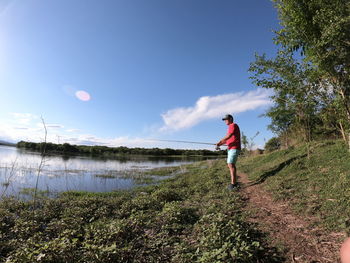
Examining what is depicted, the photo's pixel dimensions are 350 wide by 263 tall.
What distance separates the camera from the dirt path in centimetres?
302

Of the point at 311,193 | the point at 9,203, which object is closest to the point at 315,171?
the point at 311,193

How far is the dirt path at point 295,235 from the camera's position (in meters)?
3.02

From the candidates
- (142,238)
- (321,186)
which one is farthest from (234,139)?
(142,238)

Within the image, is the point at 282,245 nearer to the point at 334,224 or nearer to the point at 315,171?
the point at 334,224

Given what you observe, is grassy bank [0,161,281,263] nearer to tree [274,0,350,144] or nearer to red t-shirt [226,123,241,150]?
red t-shirt [226,123,241,150]

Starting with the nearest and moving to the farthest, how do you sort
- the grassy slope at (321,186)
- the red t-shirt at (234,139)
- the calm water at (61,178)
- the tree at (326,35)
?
the grassy slope at (321,186), the tree at (326,35), the red t-shirt at (234,139), the calm water at (61,178)

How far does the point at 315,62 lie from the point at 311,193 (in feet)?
13.8

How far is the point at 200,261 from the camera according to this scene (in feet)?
9.61

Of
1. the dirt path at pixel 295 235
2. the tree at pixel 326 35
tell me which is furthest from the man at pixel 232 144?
the tree at pixel 326 35

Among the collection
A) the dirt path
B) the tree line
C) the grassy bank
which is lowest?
the grassy bank

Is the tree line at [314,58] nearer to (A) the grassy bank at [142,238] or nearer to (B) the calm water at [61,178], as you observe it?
(A) the grassy bank at [142,238]

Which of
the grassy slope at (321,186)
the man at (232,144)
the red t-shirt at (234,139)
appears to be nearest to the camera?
the grassy slope at (321,186)

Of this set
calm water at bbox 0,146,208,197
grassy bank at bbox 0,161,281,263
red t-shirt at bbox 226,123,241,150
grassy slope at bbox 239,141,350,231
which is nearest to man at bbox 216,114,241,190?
red t-shirt at bbox 226,123,241,150

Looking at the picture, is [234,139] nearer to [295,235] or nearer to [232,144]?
[232,144]
